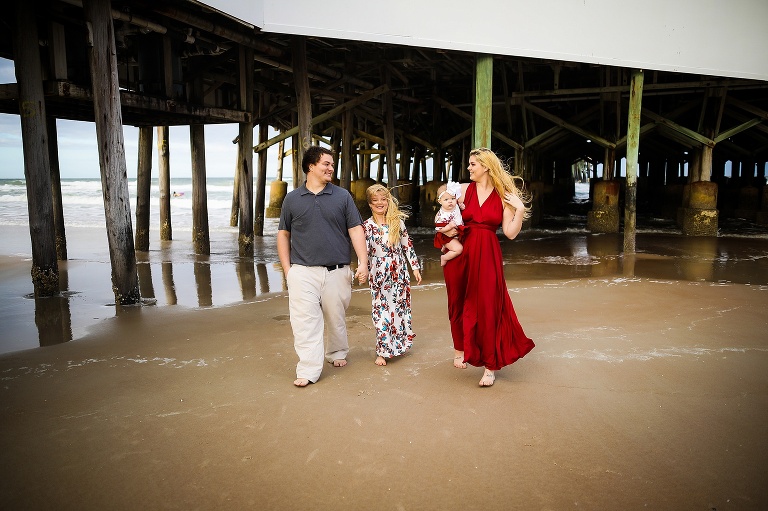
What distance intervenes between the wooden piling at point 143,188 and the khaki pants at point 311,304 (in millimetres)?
8501

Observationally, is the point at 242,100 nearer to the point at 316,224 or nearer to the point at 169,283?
the point at 169,283

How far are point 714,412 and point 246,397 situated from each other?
107 inches

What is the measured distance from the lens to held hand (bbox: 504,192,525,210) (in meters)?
3.72

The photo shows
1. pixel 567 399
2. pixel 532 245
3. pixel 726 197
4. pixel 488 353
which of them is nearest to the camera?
pixel 567 399

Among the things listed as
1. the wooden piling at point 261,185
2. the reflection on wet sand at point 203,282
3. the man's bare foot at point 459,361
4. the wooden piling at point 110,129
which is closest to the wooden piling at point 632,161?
the reflection on wet sand at point 203,282

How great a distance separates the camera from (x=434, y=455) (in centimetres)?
285

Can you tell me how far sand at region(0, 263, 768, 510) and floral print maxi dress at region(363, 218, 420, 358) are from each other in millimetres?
247

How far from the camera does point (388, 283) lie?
436 cm

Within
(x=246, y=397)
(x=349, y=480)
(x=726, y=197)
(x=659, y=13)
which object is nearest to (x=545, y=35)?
(x=659, y=13)

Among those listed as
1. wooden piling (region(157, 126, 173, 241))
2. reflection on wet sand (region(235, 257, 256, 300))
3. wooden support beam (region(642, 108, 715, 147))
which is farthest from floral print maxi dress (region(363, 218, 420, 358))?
wooden support beam (region(642, 108, 715, 147))

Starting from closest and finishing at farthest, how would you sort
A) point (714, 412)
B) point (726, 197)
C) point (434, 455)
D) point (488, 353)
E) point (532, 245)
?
point (434, 455) → point (714, 412) → point (488, 353) → point (532, 245) → point (726, 197)

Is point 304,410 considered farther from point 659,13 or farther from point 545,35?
point 659,13

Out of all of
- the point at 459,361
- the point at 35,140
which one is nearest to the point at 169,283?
the point at 35,140

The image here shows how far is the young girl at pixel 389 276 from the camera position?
429 centimetres
